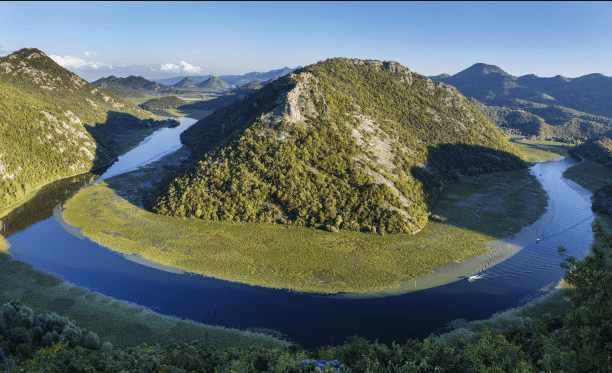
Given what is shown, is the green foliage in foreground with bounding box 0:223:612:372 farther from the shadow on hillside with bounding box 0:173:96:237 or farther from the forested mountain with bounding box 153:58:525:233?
the shadow on hillside with bounding box 0:173:96:237

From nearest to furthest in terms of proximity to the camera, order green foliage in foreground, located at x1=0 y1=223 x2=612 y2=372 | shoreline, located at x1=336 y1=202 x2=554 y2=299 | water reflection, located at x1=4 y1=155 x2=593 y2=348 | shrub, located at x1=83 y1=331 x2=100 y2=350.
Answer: green foliage in foreground, located at x1=0 y1=223 x2=612 y2=372 < shrub, located at x1=83 y1=331 x2=100 y2=350 < water reflection, located at x1=4 y1=155 x2=593 y2=348 < shoreline, located at x1=336 y1=202 x2=554 y2=299

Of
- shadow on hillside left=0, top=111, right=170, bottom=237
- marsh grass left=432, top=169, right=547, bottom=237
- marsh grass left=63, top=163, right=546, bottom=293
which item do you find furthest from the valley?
shadow on hillside left=0, top=111, right=170, bottom=237

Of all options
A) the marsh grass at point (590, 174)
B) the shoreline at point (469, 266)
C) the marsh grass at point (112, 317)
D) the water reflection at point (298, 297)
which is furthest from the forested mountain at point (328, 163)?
the marsh grass at point (590, 174)

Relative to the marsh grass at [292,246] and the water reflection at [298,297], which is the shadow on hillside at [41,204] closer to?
the marsh grass at [292,246]

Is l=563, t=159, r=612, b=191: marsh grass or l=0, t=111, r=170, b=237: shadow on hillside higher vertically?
l=563, t=159, r=612, b=191: marsh grass

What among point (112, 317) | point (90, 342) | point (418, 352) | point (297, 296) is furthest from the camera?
point (297, 296)

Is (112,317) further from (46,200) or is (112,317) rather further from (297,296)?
(46,200)

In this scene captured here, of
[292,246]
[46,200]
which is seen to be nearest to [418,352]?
[292,246]
